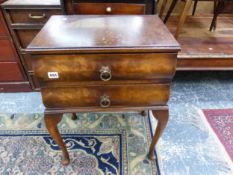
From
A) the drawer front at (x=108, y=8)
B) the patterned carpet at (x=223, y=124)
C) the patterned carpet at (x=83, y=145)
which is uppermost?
the drawer front at (x=108, y=8)

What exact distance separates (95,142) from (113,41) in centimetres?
73

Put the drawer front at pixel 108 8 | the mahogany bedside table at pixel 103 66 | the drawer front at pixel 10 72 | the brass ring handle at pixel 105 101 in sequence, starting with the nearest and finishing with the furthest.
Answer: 1. the mahogany bedside table at pixel 103 66
2. the brass ring handle at pixel 105 101
3. the drawer front at pixel 108 8
4. the drawer front at pixel 10 72

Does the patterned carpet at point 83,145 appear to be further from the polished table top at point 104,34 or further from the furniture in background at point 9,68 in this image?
the polished table top at point 104,34

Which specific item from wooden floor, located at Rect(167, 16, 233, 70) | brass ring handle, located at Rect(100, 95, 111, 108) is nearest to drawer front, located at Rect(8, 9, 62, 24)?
brass ring handle, located at Rect(100, 95, 111, 108)

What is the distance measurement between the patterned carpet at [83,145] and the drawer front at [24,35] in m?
0.54

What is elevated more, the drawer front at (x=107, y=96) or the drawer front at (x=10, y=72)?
the drawer front at (x=107, y=96)

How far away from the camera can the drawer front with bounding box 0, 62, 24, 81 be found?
1.48 metres

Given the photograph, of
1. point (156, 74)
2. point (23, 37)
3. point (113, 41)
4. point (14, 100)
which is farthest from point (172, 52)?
point (14, 100)

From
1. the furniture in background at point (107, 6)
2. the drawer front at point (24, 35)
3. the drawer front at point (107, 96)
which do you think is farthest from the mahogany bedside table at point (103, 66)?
the drawer front at point (24, 35)

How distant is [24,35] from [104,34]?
857 millimetres

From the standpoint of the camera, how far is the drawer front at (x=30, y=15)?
4.09ft

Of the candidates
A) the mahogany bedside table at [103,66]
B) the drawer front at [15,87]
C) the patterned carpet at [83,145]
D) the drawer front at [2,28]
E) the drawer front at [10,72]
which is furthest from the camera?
the drawer front at [15,87]

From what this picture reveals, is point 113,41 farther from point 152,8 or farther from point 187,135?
point 187,135

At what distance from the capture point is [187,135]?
1.25 metres
